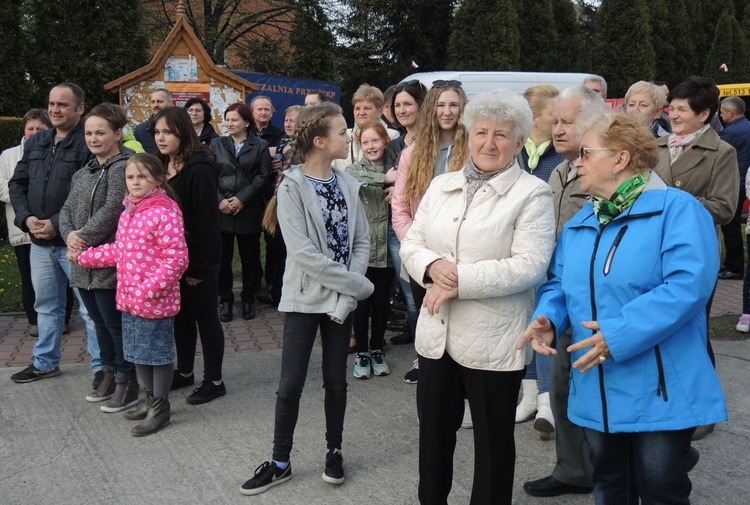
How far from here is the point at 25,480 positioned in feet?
12.2

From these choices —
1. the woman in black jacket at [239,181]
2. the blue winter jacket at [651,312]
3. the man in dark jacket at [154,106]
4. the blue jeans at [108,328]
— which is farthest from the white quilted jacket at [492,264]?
the man in dark jacket at [154,106]

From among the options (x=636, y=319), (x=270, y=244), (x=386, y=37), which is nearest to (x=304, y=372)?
(x=636, y=319)

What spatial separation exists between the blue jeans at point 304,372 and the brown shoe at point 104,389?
5.82ft

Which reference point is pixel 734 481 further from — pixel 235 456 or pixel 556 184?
pixel 235 456

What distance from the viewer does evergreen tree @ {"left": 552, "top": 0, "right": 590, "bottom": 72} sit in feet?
84.6

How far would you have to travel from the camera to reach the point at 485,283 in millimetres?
2805

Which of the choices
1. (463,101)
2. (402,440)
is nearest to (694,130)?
(463,101)

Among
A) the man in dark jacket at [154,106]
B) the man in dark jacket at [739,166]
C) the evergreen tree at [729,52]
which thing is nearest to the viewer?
the man in dark jacket at [154,106]

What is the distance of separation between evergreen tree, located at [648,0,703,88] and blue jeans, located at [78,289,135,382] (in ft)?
94.5

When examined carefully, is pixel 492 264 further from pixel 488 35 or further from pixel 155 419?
pixel 488 35

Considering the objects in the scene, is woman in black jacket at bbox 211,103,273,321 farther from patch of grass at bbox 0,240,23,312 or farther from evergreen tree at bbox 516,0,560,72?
evergreen tree at bbox 516,0,560,72

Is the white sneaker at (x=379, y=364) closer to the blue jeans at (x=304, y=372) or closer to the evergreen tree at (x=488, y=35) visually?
the blue jeans at (x=304, y=372)

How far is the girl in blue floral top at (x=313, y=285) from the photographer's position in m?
3.62

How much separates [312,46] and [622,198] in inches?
657
